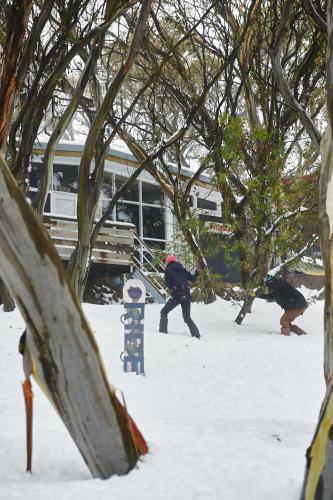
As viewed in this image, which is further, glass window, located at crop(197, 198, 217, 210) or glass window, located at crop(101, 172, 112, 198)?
glass window, located at crop(197, 198, 217, 210)

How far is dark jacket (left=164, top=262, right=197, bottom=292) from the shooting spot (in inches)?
446

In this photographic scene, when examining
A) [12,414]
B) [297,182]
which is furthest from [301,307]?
[12,414]

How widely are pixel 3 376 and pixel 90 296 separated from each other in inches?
449

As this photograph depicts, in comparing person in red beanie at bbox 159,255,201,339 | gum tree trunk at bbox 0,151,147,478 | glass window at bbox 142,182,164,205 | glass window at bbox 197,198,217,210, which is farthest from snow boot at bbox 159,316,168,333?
glass window at bbox 197,198,217,210

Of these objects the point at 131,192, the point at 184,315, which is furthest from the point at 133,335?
the point at 131,192

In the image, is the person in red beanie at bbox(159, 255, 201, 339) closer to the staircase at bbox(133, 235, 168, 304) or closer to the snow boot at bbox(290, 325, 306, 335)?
the snow boot at bbox(290, 325, 306, 335)

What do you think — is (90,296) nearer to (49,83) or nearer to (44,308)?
(49,83)

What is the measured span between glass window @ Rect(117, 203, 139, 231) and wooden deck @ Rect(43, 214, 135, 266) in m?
4.00

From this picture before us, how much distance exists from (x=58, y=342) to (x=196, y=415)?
3324mm

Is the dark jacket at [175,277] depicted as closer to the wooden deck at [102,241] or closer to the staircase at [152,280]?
the staircase at [152,280]

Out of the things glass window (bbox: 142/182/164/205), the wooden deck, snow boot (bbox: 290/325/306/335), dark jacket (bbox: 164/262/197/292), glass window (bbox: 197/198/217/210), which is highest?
glass window (bbox: 142/182/164/205)

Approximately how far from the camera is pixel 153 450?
124 inches

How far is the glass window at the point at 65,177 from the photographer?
19.7 m

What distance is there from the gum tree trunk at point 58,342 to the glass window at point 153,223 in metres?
18.6
